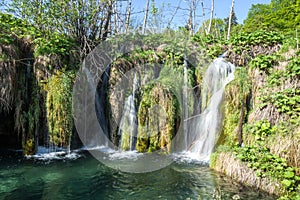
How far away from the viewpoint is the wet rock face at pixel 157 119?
7438 mm

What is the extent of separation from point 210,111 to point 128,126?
2.53m

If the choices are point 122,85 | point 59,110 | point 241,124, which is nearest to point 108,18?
point 122,85

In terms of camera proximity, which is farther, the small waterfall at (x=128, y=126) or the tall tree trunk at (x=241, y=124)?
the small waterfall at (x=128, y=126)

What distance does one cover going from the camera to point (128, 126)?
785 centimetres

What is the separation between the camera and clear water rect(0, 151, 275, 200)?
4.59 meters

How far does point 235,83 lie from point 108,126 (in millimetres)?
4161

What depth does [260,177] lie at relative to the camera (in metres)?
4.86

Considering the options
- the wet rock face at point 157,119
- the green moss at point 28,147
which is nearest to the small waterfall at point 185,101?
the wet rock face at point 157,119

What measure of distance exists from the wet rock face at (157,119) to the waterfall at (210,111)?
688 millimetres

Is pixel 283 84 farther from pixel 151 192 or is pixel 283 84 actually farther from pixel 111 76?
pixel 111 76

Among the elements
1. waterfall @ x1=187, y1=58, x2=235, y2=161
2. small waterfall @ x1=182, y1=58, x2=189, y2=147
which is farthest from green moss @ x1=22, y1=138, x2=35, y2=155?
waterfall @ x1=187, y1=58, x2=235, y2=161

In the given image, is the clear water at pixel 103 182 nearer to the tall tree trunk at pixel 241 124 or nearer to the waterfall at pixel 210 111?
the waterfall at pixel 210 111

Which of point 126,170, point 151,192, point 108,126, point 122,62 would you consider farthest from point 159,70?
point 151,192

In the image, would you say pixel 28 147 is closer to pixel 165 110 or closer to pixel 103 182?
pixel 103 182
